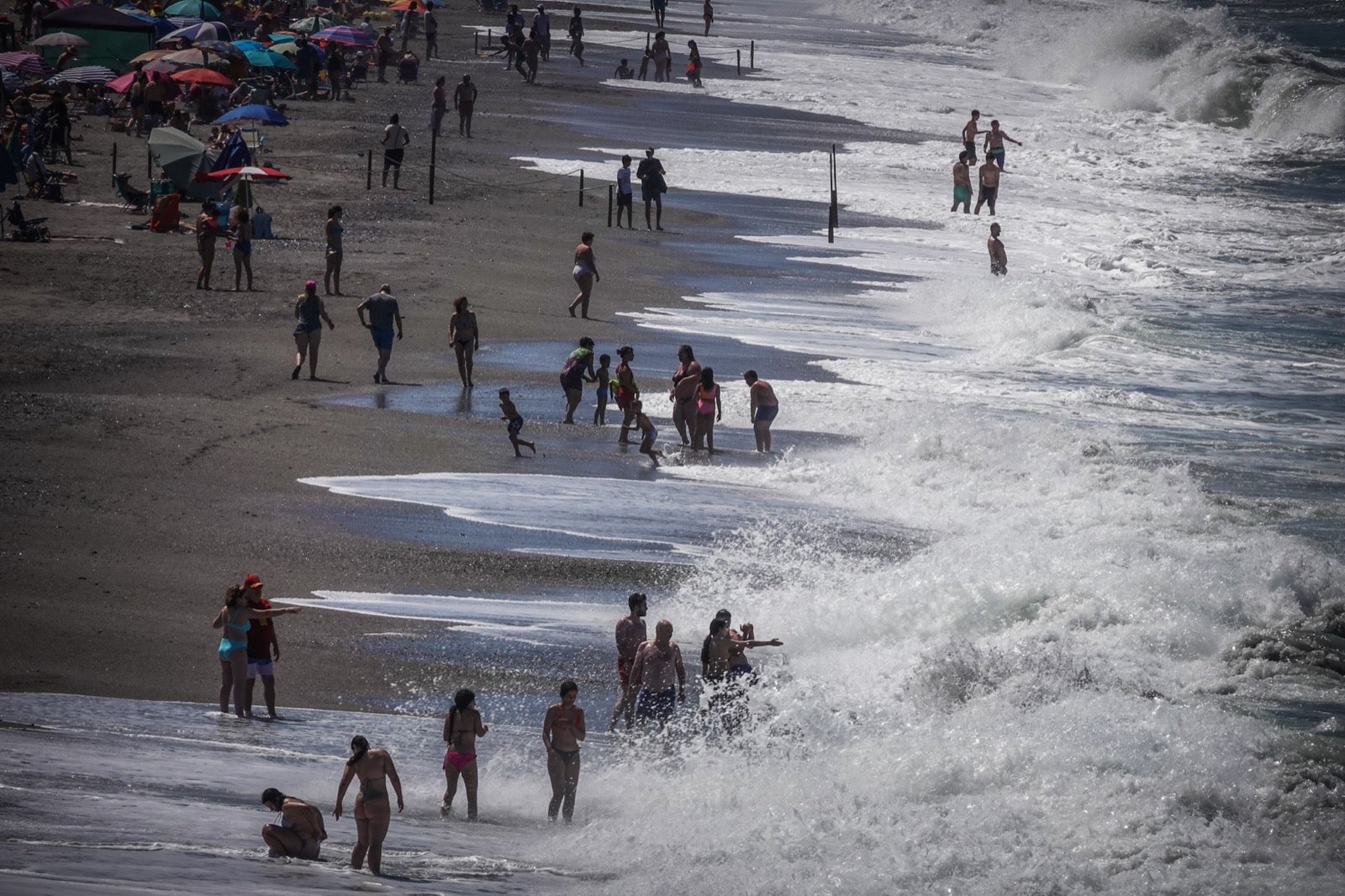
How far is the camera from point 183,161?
3042cm

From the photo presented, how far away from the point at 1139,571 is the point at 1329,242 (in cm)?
2266

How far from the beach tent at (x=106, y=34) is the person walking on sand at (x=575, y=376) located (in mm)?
27595

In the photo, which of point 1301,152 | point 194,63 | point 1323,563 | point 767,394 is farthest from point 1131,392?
point 1301,152

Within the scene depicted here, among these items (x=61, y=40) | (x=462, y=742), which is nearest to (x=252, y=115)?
(x=61, y=40)

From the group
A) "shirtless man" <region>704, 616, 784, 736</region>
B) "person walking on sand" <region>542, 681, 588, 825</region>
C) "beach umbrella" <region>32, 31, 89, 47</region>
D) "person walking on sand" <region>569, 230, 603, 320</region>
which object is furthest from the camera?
"beach umbrella" <region>32, 31, 89, 47</region>

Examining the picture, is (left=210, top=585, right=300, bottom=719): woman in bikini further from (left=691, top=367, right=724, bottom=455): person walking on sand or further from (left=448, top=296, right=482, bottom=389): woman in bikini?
(left=448, top=296, right=482, bottom=389): woman in bikini

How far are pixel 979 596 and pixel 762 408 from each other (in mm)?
5084

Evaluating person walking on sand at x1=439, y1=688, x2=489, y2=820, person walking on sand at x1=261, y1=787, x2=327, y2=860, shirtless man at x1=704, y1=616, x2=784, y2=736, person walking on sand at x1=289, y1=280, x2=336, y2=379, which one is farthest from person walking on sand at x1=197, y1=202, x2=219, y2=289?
person walking on sand at x1=261, y1=787, x2=327, y2=860

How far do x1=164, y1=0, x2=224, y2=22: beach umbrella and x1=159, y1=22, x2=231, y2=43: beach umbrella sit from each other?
4465 millimetres

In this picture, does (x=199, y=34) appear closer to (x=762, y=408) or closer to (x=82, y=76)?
(x=82, y=76)

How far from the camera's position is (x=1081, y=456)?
19281mm

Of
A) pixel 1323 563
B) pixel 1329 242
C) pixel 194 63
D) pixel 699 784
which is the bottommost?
pixel 699 784

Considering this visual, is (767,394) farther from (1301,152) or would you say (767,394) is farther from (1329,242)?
(1301,152)

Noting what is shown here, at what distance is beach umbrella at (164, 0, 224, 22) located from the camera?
49.3 metres
